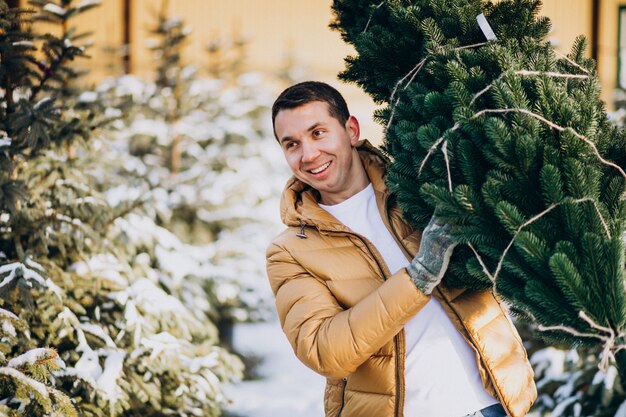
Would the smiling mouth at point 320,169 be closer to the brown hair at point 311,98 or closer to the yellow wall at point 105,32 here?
the brown hair at point 311,98

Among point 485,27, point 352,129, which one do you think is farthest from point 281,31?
point 485,27

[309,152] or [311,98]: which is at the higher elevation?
[311,98]

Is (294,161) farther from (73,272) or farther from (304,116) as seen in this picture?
(73,272)

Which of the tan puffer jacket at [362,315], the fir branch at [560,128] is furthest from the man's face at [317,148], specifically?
the fir branch at [560,128]

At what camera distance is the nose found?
94.3 inches

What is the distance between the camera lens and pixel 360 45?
2395mm

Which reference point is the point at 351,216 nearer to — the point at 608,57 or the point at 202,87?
the point at 202,87

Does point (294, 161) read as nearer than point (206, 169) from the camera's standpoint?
Yes

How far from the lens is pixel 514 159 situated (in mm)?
1826

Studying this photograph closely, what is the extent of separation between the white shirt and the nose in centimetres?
48

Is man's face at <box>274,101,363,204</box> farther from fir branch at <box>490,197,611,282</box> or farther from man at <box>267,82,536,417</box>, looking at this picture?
fir branch at <box>490,197,611,282</box>

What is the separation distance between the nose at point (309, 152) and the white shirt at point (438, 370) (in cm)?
48

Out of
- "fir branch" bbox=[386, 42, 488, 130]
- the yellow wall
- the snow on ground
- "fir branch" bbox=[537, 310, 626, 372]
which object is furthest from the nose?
the yellow wall

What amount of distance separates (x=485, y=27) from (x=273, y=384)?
462 cm
